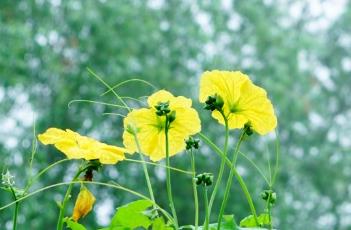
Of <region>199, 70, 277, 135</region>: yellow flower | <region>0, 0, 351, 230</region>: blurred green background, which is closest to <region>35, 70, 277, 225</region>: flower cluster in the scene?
<region>199, 70, 277, 135</region>: yellow flower

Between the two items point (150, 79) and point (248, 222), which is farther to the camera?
point (150, 79)

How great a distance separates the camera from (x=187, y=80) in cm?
598

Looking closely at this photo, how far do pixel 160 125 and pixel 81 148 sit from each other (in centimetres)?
5

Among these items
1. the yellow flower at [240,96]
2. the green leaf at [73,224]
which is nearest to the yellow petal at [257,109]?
the yellow flower at [240,96]

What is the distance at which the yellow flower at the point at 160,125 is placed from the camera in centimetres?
40

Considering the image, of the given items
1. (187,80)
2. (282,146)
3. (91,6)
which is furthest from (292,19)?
(91,6)

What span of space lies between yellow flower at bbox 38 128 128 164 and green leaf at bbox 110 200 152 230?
0.02 meters

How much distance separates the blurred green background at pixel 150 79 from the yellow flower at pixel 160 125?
13.8ft

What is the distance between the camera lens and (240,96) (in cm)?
40

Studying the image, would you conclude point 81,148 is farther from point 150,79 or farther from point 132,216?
point 150,79

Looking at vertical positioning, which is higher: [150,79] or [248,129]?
[150,79]

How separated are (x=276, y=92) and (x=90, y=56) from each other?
1534mm

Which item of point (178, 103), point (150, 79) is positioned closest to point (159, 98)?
point (178, 103)

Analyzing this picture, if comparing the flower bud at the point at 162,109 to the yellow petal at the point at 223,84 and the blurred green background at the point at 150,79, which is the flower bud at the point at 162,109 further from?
the blurred green background at the point at 150,79
